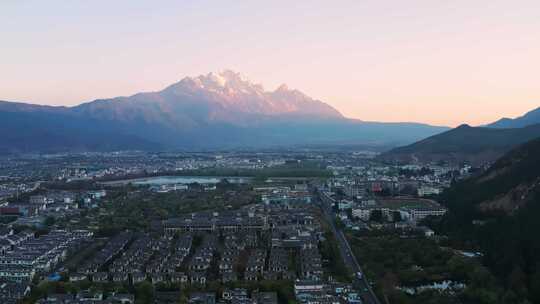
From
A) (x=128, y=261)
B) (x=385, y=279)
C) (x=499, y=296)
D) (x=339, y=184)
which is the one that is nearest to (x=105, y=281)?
(x=128, y=261)

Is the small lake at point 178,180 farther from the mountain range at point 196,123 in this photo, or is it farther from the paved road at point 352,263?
the mountain range at point 196,123

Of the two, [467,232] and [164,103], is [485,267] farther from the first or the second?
[164,103]

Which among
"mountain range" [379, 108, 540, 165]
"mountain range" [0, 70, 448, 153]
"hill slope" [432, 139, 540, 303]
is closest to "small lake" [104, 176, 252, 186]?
"hill slope" [432, 139, 540, 303]

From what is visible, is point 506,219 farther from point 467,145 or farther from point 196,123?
point 196,123

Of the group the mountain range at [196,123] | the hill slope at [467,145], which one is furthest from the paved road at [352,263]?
the mountain range at [196,123]

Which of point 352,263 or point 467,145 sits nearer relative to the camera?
point 352,263

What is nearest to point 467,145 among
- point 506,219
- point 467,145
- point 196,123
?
point 467,145

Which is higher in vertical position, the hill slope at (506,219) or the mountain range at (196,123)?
the mountain range at (196,123)
